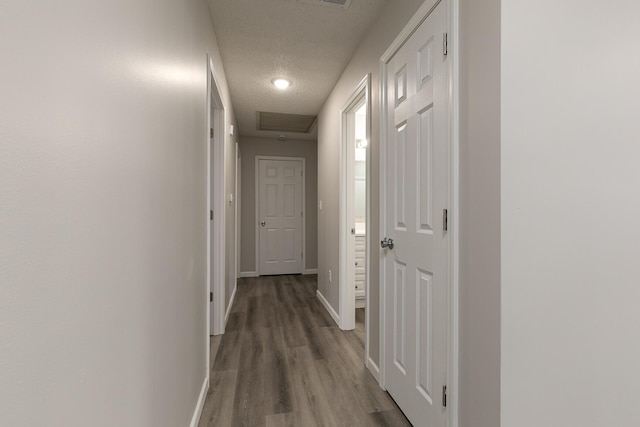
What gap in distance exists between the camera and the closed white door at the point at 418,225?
135 cm

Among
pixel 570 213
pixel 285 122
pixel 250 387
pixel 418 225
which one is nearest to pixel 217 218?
pixel 250 387

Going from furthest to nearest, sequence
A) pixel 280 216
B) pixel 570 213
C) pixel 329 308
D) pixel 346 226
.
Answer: pixel 280 216
pixel 329 308
pixel 346 226
pixel 570 213

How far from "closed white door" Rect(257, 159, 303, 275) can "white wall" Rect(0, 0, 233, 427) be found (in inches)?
162

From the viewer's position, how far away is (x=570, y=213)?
1.10 m

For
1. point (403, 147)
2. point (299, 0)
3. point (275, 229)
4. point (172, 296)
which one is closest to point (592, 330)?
point (403, 147)

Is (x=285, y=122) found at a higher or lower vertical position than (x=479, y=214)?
higher

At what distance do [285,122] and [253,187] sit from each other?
1.39 meters

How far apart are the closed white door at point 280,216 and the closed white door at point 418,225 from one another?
12.0 feet

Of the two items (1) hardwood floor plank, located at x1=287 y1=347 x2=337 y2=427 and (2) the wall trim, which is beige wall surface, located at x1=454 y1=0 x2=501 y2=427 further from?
(2) the wall trim

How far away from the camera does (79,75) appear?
1.96ft

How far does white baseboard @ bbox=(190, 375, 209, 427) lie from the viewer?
156 cm

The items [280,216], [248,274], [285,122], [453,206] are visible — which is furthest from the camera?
[280,216]

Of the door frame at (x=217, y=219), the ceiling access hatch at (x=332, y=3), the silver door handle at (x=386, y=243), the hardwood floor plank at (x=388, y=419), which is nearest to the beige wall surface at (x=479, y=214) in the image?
the hardwood floor plank at (x=388, y=419)

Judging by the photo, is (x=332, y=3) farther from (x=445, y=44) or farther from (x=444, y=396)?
(x=444, y=396)
